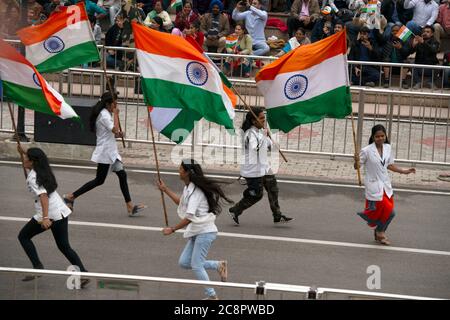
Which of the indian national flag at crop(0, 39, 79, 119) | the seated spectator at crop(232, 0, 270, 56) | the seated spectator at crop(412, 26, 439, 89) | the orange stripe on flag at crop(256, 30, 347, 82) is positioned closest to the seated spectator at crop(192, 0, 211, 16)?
the seated spectator at crop(232, 0, 270, 56)

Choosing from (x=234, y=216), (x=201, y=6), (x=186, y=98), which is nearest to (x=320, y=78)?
(x=186, y=98)

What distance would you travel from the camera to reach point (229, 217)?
14742 millimetres

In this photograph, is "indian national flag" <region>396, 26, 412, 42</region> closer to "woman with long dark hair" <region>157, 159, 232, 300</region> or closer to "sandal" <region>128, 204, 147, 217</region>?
"sandal" <region>128, 204, 147, 217</region>

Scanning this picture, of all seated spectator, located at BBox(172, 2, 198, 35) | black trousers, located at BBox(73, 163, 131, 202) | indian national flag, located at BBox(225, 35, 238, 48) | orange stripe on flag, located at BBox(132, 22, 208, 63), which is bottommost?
black trousers, located at BBox(73, 163, 131, 202)

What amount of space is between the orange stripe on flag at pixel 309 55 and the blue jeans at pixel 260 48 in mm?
10264

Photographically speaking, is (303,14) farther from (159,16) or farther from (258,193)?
(258,193)

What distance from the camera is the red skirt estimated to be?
44.2 feet

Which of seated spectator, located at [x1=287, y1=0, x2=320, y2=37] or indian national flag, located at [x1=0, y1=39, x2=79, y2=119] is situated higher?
seated spectator, located at [x1=287, y1=0, x2=320, y2=37]

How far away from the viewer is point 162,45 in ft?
42.7

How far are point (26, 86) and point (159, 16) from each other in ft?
38.5

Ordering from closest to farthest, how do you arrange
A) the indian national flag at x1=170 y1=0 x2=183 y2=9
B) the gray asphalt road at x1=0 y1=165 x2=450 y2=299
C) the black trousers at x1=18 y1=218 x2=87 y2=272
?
the black trousers at x1=18 y1=218 x2=87 y2=272
the gray asphalt road at x1=0 y1=165 x2=450 y2=299
the indian national flag at x1=170 y1=0 x2=183 y2=9

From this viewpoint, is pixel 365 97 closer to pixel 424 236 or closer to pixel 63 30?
pixel 424 236

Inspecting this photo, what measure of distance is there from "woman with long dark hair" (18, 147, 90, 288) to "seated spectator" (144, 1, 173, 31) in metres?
12.8

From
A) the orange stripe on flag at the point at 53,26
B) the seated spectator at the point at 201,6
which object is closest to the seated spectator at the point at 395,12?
the seated spectator at the point at 201,6
